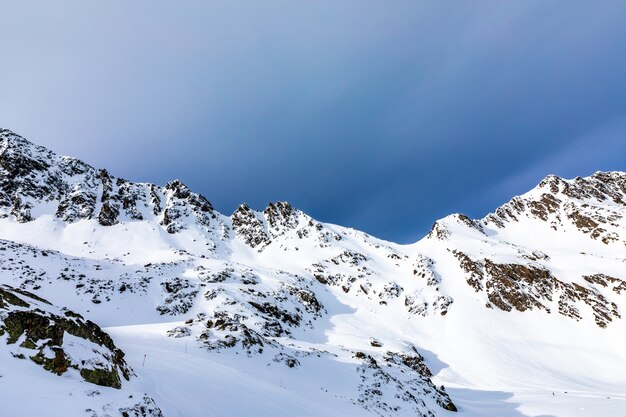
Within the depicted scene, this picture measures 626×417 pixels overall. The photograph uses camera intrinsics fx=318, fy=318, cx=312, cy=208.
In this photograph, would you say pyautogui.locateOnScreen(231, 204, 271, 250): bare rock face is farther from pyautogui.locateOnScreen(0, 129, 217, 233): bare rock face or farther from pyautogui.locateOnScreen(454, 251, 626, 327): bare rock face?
pyautogui.locateOnScreen(454, 251, 626, 327): bare rock face

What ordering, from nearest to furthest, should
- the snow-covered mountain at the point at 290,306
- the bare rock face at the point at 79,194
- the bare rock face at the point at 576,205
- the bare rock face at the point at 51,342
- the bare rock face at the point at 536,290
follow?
1. the bare rock face at the point at 51,342
2. the snow-covered mountain at the point at 290,306
3. the bare rock face at the point at 536,290
4. the bare rock face at the point at 79,194
5. the bare rock face at the point at 576,205

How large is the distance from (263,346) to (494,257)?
242 ft

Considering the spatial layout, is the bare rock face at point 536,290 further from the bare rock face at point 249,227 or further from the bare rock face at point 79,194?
the bare rock face at point 79,194

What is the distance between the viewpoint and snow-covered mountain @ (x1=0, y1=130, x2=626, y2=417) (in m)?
12.8

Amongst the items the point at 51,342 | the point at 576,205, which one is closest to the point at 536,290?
the point at 576,205

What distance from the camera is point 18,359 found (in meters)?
9.41

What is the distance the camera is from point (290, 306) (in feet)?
187

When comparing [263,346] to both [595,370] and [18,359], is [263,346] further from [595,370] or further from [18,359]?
[595,370]

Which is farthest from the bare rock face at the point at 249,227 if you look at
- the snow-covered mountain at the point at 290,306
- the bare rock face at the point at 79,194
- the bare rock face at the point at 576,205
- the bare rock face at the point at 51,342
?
the bare rock face at the point at 51,342

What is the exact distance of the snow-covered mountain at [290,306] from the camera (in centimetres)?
1280

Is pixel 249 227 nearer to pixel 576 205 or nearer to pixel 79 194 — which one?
pixel 79 194

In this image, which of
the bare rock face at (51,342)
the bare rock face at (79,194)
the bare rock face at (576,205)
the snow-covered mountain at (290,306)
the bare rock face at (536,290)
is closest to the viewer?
the bare rock face at (51,342)

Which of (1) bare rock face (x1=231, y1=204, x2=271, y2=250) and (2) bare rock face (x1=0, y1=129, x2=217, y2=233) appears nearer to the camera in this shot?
(2) bare rock face (x1=0, y1=129, x2=217, y2=233)

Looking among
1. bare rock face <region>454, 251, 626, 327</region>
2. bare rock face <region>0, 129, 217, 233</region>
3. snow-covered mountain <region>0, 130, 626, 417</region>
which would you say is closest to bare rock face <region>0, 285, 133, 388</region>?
snow-covered mountain <region>0, 130, 626, 417</region>
